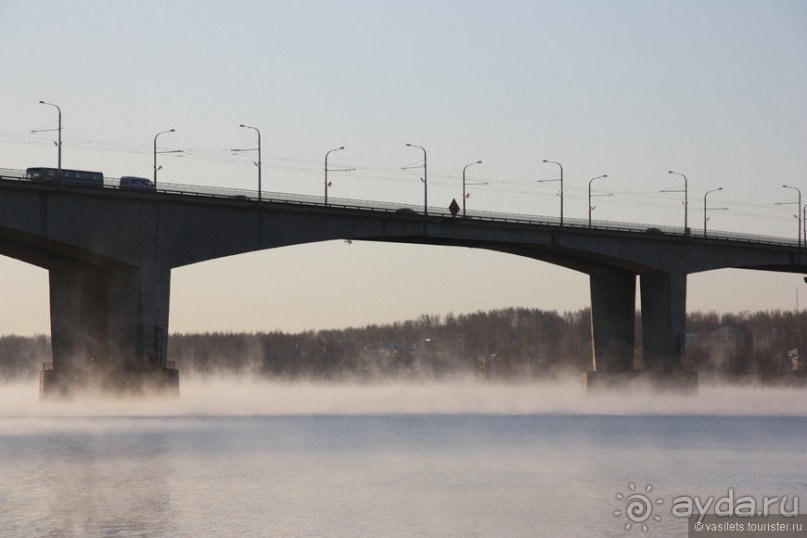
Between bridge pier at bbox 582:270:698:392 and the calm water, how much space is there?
21.4 meters

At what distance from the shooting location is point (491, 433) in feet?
221

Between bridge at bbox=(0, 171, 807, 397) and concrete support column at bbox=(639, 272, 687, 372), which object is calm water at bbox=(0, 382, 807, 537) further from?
concrete support column at bbox=(639, 272, 687, 372)

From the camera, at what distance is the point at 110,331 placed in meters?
80.9

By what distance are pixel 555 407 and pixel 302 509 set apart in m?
62.2

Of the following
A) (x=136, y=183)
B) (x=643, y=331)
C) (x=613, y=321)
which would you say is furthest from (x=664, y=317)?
(x=136, y=183)

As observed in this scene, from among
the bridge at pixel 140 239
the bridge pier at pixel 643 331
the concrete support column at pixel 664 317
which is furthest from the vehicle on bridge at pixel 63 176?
the concrete support column at pixel 664 317

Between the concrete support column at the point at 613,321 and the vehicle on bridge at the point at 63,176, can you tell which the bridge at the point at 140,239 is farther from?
the concrete support column at the point at 613,321

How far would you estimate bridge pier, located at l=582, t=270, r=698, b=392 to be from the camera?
109 meters

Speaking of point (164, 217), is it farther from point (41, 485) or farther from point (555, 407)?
point (41, 485)

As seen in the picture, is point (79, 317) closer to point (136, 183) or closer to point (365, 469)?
point (136, 183)

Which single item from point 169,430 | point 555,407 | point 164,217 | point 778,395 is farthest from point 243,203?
point 778,395

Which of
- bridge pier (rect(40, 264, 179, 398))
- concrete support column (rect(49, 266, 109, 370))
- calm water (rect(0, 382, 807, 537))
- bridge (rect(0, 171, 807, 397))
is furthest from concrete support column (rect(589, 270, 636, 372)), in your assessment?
concrete support column (rect(49, 266, 109, 370))

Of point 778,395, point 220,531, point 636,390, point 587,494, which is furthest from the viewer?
point 778,395

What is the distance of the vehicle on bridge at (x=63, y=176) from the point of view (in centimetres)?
7644
